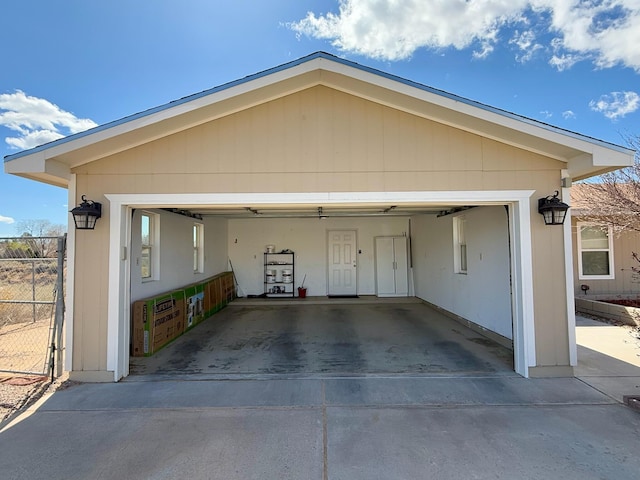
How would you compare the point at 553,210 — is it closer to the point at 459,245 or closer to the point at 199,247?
the point at 459,245

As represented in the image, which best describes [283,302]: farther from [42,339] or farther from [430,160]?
[430,160]

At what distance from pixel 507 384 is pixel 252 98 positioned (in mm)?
4782

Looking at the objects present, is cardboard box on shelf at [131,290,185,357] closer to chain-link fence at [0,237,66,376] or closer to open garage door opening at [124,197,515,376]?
open garage door opening at [124,197,515,376]

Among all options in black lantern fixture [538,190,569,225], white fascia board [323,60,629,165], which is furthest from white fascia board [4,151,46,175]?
black lantern fixture [538,190,569,225]

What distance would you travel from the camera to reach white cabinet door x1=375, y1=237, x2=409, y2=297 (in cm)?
1105

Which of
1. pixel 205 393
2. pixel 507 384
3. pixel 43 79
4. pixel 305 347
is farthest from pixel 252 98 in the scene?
pixel 43 79

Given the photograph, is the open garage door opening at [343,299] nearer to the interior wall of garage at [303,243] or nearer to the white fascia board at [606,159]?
the interior wall of garage at [303,243]

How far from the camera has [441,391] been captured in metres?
3.76

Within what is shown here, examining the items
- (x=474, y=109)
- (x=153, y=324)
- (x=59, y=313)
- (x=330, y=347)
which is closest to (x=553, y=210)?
(x=474, y=109)

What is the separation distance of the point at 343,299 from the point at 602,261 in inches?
280

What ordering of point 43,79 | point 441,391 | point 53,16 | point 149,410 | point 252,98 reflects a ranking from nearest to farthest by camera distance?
point 149,410, point 441,391, point 252,98, point 53,16, point 43,79

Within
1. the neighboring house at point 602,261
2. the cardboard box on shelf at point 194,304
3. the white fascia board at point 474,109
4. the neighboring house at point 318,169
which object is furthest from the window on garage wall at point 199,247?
the neighboring house at point 602,261

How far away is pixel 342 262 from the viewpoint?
11336mm

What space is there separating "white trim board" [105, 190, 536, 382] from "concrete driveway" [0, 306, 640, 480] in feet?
1.73
